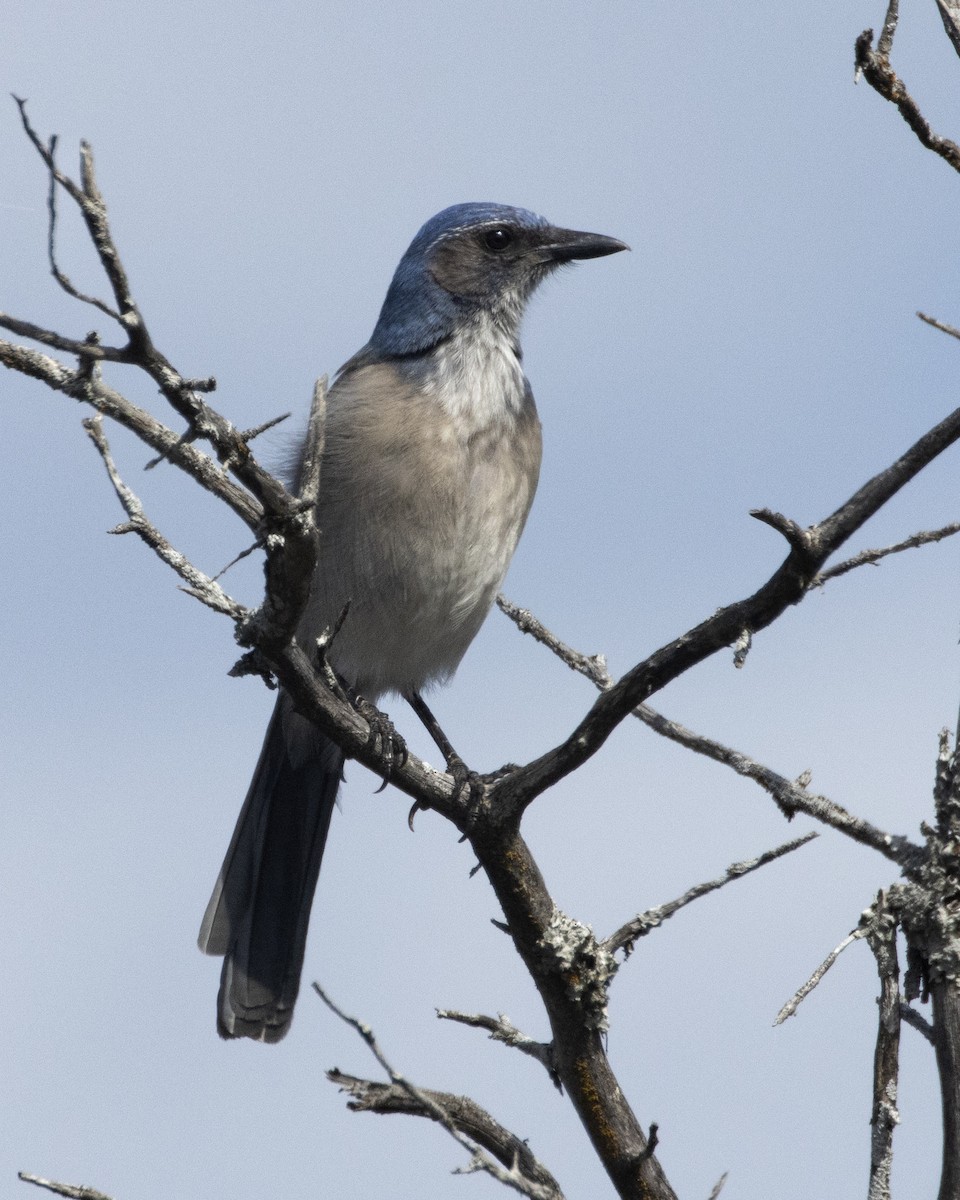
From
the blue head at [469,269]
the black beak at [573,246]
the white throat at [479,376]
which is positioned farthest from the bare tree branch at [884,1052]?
the black beak at [573,246]

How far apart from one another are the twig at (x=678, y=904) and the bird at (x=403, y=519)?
2105 mm

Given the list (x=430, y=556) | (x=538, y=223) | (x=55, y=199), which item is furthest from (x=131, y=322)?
(x=538, y=223)

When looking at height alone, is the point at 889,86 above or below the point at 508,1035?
above

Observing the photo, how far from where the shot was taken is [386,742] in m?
4.87

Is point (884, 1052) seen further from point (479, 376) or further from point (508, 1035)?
point (479, 376)

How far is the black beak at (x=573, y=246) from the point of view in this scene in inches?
297

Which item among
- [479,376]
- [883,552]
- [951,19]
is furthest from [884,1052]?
[479,376]

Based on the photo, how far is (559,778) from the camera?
170 inches

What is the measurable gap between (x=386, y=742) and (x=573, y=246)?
3.62 metres

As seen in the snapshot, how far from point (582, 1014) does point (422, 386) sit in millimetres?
3137

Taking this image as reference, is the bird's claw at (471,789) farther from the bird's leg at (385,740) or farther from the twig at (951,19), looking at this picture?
the twig at (951,19)

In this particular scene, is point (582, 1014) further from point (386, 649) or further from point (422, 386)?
point (422, 386)

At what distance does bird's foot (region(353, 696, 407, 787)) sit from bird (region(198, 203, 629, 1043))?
0.75 m

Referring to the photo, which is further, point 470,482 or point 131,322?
point 470,482
